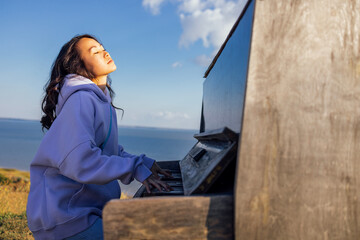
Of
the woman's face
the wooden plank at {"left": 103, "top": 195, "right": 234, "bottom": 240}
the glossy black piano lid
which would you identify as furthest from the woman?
the glossy black piano lid

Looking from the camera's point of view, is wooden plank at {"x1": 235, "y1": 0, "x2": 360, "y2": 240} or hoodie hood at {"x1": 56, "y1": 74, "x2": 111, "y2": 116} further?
hoodie hood at {"x1": 56, "y1": 74, "x2": 111, "y2": 116}

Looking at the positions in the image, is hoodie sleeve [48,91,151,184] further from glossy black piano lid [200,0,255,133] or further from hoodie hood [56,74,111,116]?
glossy black piano lid [200,0,255,133]

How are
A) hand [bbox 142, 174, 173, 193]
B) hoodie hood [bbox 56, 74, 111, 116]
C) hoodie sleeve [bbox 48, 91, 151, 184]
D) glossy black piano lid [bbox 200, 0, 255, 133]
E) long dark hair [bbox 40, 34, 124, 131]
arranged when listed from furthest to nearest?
long dark hair [bbox 40, 34, 124, 131]
hoodie hood [bbox 56, 74, 111, 116]
hand [bbox 142, 174, 173, 193]
hoodie sleeve [bbox 48, 91, 151, 184]
glossy black piano lid [bbox 200, 0, 255, 133]

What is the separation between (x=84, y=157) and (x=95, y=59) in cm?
100

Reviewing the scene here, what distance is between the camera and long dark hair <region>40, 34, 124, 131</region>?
229cm

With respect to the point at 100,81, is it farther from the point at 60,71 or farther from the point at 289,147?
the point at 289,147

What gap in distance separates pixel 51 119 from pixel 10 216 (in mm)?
5004

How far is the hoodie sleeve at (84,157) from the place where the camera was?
171 centimetres

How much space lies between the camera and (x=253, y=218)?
4.15ft

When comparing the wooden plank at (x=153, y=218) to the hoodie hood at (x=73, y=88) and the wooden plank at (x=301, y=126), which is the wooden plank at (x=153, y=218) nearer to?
the wooden plank at (x=301, y=126)

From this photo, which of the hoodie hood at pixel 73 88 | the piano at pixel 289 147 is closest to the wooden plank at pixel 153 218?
the piano at pixel 289 147

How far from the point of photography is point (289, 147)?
4.19 ft

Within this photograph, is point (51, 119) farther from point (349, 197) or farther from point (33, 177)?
point (349, 197)

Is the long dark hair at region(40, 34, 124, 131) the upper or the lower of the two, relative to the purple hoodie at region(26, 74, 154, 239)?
upper
